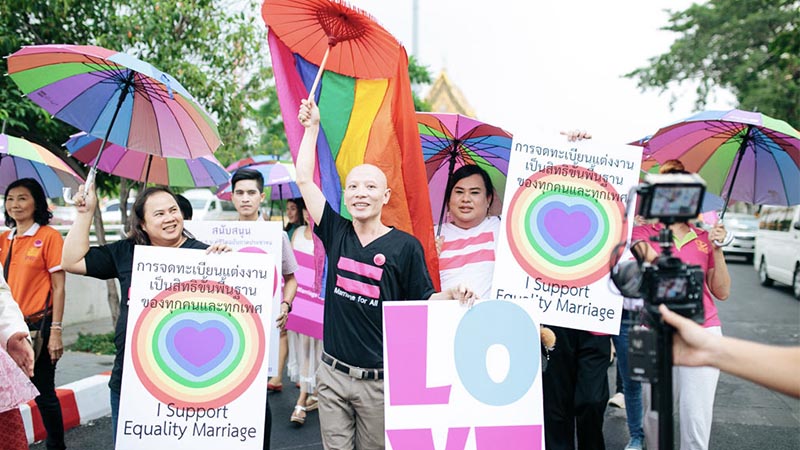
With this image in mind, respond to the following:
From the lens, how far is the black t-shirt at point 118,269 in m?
3.19

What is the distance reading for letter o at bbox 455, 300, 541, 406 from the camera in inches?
109

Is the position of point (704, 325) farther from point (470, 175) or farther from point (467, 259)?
point (470, 175)

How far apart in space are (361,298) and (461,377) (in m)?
0.57

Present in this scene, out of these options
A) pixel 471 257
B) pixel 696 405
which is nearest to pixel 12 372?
pixel 471 257

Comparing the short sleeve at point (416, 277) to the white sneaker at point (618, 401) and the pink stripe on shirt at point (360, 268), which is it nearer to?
the pink stripe on shirt at point (360, 268)

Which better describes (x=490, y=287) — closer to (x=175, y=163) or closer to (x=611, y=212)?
(x=611, y=212)

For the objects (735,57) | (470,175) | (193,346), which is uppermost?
(735,57)

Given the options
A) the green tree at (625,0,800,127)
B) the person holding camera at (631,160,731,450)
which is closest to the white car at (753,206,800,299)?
the green tree at (625,0,800,127)

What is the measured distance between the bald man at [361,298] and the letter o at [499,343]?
0.18m

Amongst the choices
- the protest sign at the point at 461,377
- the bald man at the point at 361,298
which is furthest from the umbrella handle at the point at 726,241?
the bald man at the point at 361,298

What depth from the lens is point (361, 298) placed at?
2.95 m

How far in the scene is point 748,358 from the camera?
73.2 inches

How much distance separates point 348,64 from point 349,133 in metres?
0.36

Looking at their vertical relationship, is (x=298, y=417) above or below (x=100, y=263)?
below
